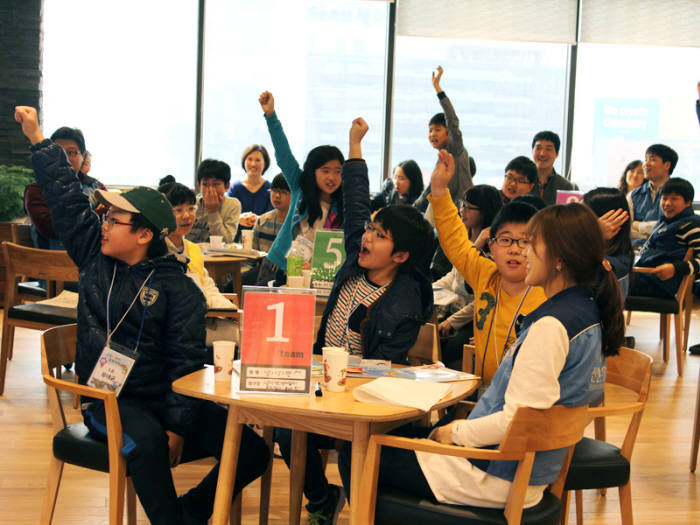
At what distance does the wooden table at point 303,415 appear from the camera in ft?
5.98

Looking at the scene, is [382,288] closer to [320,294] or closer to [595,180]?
[320,294]

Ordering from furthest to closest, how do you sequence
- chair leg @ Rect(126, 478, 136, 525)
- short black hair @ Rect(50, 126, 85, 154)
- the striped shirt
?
short black hair @ Rect(50, 126, 85, 154)
the striped shirt
chair leg @ Rect(126, 478, 136, 525)

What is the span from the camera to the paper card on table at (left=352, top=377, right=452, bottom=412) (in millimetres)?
1898

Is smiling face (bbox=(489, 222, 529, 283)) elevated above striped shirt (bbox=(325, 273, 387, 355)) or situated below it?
above

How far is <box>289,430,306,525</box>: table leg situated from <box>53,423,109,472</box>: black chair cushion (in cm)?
63

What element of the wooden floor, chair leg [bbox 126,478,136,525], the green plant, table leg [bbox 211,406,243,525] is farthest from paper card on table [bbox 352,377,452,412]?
the green plant

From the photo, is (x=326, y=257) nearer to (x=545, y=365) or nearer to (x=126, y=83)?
(x=545, y=365)

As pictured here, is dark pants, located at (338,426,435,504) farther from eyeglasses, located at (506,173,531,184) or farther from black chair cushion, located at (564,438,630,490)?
eyeglasses, located at (506,173,531,184)

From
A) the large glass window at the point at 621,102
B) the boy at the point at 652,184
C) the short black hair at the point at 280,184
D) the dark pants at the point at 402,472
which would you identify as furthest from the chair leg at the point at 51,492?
the large glass window at the point at 621,102

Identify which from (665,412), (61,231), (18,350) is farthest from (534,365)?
(18,350)

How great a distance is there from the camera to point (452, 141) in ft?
17.6

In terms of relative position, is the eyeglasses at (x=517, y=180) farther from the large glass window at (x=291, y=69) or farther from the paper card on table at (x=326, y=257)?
the large glass window at (x=291, y=69)

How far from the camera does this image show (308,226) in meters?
3.98

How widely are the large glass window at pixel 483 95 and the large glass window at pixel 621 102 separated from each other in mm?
287
